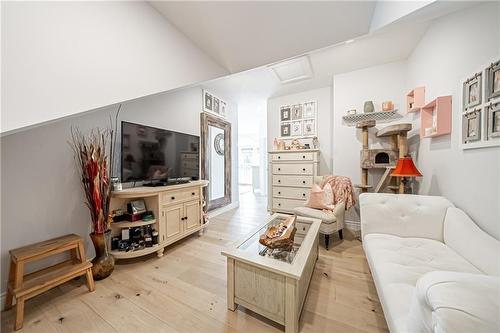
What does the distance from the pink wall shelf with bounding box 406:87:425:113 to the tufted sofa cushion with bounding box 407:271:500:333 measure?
229 centimetres

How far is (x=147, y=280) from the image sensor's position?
162cm

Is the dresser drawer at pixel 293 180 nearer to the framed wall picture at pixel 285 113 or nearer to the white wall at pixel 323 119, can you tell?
the white wall at pixel 323 119

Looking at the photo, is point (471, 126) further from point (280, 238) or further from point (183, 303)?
point (183, 303)

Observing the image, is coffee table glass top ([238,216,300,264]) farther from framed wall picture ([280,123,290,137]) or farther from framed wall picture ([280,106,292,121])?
framed wall picture ([280,106,292,121])

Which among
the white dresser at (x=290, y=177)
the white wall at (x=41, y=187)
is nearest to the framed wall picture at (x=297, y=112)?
the white dresser at (x=290, y=177)

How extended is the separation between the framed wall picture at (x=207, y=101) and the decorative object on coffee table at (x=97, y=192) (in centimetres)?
192

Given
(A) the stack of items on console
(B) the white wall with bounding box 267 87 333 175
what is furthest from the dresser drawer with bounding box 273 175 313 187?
(A) the stack of items on console

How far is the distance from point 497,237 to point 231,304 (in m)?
1.75

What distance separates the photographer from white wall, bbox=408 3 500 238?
1129 mm

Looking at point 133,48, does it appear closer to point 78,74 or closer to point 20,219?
point 78,74

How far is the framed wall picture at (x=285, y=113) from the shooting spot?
11.8 feet

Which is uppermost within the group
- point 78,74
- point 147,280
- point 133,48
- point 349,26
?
point 349,26

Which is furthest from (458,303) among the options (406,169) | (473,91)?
(406,169)

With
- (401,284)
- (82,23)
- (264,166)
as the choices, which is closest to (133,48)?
(82,23)
